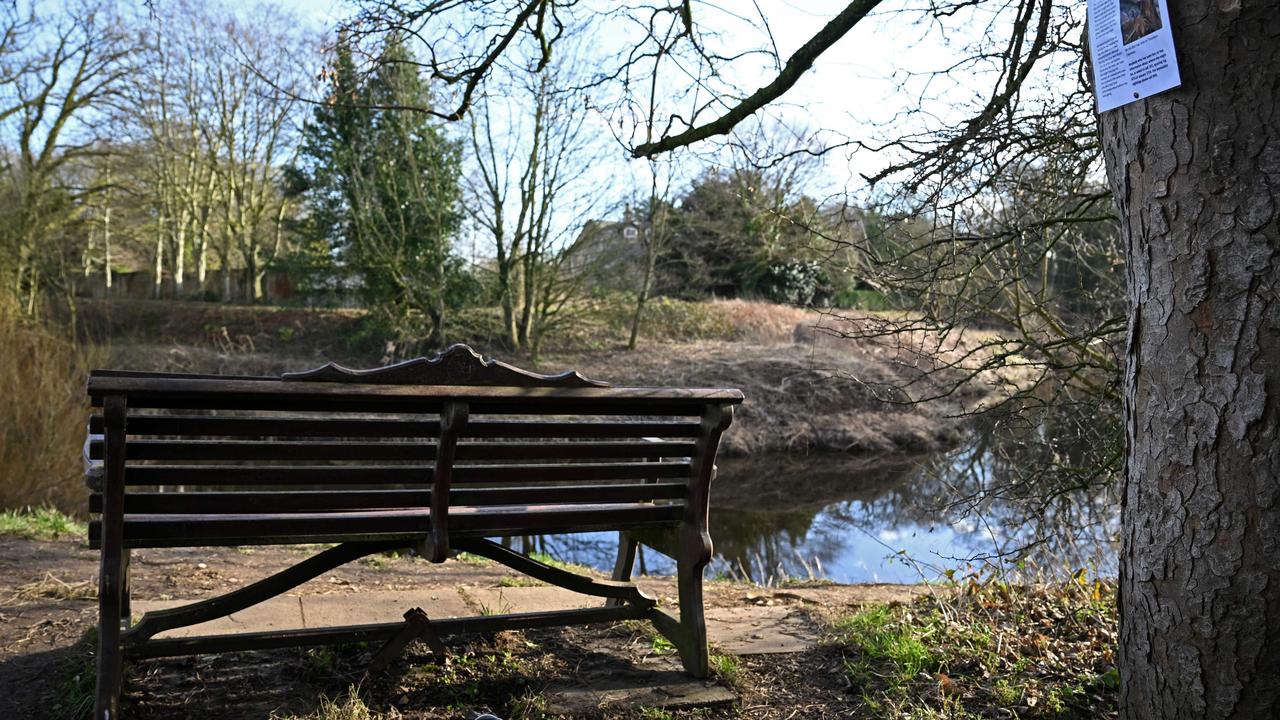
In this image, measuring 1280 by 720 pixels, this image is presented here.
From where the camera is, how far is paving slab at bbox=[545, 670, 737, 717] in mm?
3334

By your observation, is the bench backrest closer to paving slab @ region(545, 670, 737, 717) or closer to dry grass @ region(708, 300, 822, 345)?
paving slab @ region(545, 670, 737, 717)

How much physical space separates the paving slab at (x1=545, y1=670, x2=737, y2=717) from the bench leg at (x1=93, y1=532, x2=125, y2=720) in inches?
51.6

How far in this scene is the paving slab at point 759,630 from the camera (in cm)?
411

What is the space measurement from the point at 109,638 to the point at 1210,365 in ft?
10.3

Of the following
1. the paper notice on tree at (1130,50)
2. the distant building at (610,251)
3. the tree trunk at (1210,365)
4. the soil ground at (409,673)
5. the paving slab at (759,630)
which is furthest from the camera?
the distant building at (610,251)

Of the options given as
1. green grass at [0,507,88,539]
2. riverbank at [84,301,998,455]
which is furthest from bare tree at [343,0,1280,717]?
riverbank at [84,301,998,455]

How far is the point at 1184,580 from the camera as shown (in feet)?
8.63

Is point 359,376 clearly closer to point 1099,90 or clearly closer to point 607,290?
point 1099,90

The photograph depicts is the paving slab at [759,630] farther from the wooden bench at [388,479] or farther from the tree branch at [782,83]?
the tree branch at [782,83]

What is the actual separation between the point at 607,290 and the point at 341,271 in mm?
5668

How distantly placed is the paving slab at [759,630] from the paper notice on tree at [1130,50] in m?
2.42

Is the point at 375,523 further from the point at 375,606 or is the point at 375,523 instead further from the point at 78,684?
the point at 375,606

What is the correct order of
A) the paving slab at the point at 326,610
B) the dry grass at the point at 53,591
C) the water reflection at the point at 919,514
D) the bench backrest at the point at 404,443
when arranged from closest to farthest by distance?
the bench backrest at the point at 404,443
the paving slab at the point at 326,610
the dry grass at the point at 53,591
the water reflection at the point at 919,514

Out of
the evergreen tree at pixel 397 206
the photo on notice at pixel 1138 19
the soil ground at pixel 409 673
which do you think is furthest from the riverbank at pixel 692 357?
the photo on notice at pixel 1138 19
